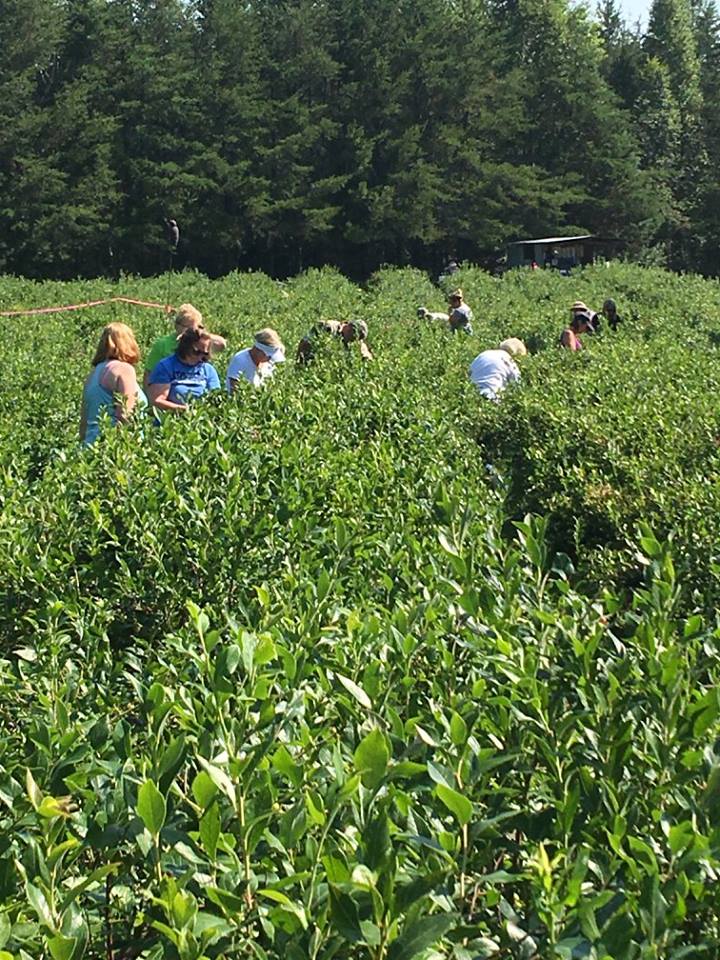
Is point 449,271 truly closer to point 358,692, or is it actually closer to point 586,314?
point 586,314

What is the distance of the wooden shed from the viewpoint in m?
54.0

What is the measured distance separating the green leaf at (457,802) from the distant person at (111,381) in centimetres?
496

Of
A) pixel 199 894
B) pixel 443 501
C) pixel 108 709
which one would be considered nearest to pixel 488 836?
pixel 199 894

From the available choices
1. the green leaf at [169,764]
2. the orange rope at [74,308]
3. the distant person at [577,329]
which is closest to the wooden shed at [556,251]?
the orange rope at [74,308]

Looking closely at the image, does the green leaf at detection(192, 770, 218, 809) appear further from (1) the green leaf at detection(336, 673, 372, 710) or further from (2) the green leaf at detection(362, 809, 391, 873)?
(1) the green leaf at detection(336, 673, 372, 710)

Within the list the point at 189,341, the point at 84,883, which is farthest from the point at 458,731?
the point at 189,341

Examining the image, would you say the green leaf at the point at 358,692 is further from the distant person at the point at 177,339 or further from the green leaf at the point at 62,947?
the distant person at the point at 177,339

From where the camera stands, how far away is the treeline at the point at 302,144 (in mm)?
52688

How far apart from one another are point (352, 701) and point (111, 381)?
4544 millimetres

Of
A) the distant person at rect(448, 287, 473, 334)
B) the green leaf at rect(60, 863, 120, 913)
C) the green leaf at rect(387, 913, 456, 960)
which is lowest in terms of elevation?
the distant person at rect(448, 287, 473, 334)

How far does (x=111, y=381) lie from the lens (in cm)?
651

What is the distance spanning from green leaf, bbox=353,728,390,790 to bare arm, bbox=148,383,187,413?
568cm

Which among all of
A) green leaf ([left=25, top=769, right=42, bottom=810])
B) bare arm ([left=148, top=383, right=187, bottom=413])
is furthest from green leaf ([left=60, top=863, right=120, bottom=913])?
bare arm ([left=148, top=383, right=187, bottom=413])

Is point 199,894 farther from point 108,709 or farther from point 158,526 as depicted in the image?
point 158,526
